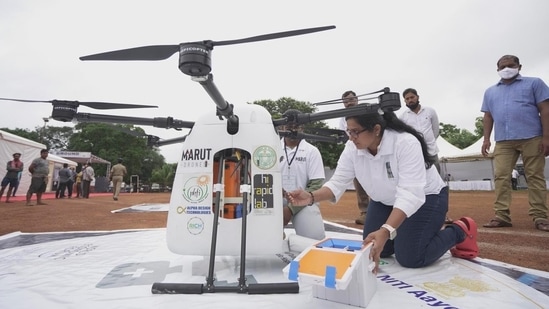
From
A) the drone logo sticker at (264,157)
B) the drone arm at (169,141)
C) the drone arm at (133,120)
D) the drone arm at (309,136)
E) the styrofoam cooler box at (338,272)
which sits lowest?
the styrofoam cooler box at (338,272)

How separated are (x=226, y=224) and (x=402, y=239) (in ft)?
3.81

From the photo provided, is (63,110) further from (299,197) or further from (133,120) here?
(299,197)

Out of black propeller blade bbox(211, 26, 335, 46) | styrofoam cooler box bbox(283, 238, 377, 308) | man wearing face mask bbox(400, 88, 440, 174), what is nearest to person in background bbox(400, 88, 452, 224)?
man wearing face mask bbox(400, 88, 440, 174)

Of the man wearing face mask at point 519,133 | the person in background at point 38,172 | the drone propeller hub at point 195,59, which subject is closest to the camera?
the drone propeller hub at point 195,59

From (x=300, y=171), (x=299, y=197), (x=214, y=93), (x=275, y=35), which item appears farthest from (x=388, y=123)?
(x=214, y=93)

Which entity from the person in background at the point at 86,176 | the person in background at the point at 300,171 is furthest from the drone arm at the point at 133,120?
the person in background at the point at 86,176

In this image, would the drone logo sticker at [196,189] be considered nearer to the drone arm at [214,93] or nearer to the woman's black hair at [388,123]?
the drone arm at [214,93]

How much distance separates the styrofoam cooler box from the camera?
1.12 metres

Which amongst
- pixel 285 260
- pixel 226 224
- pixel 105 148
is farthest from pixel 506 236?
pixel 105 148

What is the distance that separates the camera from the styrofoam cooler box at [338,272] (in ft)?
3.69

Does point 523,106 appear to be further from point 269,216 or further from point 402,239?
point 269,216

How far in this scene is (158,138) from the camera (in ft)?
7.38

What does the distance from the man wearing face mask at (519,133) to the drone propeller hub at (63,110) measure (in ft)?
13.2

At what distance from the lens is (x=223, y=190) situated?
1.70m
